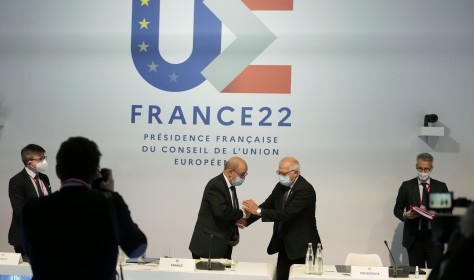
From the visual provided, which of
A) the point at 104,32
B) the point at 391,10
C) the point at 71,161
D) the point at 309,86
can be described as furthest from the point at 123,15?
the point at 71,161

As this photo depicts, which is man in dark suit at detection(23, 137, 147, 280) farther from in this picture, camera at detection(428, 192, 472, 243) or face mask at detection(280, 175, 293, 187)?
face mask at detection(280, 175, 293, 187)

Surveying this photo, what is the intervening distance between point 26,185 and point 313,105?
2.89m

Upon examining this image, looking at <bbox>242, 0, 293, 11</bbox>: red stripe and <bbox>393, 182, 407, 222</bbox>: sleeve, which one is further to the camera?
<bbox>242, 0, 293, 11</bbox>: red stripe

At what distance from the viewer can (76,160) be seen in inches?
113

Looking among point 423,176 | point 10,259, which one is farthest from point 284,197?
point 10,259

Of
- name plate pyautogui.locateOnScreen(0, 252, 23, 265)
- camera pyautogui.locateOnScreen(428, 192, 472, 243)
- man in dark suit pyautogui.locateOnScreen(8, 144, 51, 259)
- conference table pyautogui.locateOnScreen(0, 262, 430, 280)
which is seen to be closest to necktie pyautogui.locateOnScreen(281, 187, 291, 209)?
conference table pyautogui.locateOnScreen(0, 262, 430, 280)

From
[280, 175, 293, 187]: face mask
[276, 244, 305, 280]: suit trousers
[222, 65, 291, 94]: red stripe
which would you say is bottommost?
[276, 244, 305, 280]: suit trousers

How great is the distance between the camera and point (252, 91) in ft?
23.7

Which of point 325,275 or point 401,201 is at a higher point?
point 401,201

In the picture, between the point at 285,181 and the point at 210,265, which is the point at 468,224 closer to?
the point at 210,265

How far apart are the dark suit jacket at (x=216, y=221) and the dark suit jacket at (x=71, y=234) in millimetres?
2870

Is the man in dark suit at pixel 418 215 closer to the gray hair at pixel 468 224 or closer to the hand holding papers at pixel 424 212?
the hand holding papers at pixel 424 212

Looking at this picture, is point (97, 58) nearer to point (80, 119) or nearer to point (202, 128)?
point (80, 119)

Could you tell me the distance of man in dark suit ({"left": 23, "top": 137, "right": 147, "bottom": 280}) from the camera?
9.31 feet
